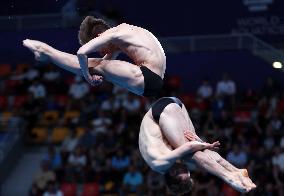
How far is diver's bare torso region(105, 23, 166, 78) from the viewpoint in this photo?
920cm

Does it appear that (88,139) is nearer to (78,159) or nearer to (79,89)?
(78,159)

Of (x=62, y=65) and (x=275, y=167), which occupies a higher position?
(x=62, y=65)

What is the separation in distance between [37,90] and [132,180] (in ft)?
15.0

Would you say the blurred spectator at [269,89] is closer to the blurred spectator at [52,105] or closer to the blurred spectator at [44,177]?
the blurred spectator at [52,105]

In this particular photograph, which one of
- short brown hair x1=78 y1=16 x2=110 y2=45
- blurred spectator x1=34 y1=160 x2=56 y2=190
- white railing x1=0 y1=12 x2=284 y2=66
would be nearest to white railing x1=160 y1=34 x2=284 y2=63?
white railing x1=0 y1=12 x2=284 y2=66

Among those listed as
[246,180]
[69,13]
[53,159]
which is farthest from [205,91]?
[246,180]

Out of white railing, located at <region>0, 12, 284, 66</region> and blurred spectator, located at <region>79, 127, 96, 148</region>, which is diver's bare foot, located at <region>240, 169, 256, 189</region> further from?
white railing, located at <region>0, 12, 284, 66</region>

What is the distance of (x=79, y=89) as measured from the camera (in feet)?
64.9

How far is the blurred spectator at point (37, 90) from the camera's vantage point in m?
19.9

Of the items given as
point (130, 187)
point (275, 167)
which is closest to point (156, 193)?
point (130, 187)

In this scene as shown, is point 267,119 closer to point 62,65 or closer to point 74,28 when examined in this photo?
point 74,28

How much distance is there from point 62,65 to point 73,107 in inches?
399

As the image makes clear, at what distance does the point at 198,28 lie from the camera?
2095cm

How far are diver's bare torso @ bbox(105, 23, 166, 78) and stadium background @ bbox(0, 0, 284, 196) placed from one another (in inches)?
273
